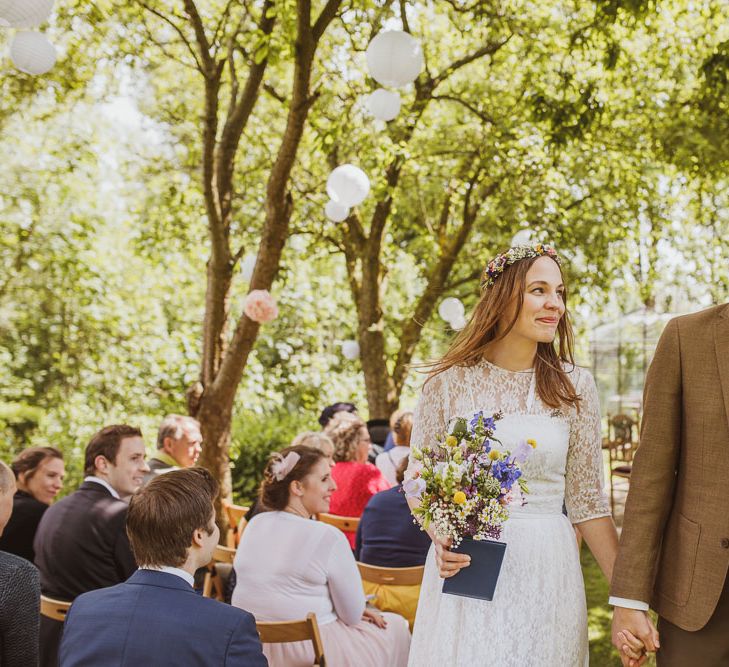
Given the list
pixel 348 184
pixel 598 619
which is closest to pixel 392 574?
pixel 598 619

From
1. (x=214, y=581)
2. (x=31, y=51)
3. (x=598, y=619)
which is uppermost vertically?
(x=31, y=51)

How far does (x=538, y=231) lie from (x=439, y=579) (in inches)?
342

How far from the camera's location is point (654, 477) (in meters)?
2.26

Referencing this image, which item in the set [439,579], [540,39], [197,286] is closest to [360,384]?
[197,286]

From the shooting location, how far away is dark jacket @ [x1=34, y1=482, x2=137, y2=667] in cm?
390

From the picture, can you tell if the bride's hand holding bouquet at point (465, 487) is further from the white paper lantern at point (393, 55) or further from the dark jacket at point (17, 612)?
the white paper lantern at point (393, 55)

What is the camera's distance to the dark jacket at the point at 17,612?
238 centimetres

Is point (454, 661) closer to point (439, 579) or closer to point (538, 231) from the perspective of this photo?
point (439, 579)

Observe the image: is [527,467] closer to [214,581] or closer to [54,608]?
[54,608]

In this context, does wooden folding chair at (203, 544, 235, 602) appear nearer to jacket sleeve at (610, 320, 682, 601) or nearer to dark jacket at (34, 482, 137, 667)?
dark jacket at (34, 482, 137, 667)

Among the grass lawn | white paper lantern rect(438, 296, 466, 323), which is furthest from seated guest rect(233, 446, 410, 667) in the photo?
white paper lantern rect(438, 296, 466, 323)

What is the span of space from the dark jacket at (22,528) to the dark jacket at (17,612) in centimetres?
221

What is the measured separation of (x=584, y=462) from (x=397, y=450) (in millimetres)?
4169

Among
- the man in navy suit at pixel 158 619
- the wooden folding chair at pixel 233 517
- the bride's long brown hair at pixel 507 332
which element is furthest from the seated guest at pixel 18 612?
the wooden folding chair at pixel 233 517
